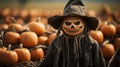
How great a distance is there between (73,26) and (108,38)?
4.82 ft

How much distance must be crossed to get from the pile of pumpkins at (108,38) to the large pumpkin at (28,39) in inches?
34.0

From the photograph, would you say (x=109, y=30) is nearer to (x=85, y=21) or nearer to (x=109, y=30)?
(x=109, y=30)

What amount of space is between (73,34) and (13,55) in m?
1.05

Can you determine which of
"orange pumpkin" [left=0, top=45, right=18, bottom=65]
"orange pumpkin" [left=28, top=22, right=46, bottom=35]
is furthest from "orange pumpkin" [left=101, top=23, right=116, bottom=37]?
"orange pumpkin" [left=0, top=45, right=18, bottom=65]

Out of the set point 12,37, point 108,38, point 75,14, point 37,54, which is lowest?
point 37,54

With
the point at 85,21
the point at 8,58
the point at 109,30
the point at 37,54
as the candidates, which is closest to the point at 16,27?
the point at 37,54

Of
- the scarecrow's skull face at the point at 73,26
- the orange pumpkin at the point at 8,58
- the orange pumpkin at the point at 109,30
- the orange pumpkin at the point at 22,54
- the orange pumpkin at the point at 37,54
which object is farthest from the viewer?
the orange pumpkin at the point at 109,30

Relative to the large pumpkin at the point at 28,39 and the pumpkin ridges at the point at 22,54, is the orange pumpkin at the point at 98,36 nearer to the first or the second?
the large pumpkin at the point at 28,39

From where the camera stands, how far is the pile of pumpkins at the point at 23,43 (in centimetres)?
427

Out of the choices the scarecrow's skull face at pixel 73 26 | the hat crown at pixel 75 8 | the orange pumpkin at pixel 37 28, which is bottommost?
the orange pumpkin at pixel 37 28

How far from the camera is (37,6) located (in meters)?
9.52

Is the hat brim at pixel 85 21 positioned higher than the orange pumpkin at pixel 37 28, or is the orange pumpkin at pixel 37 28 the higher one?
the hat brim at pixel 85 21

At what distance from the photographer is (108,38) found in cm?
A: 492

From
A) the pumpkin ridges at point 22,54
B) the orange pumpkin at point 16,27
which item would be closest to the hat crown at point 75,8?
the pumpkin ridges at point 22,54
